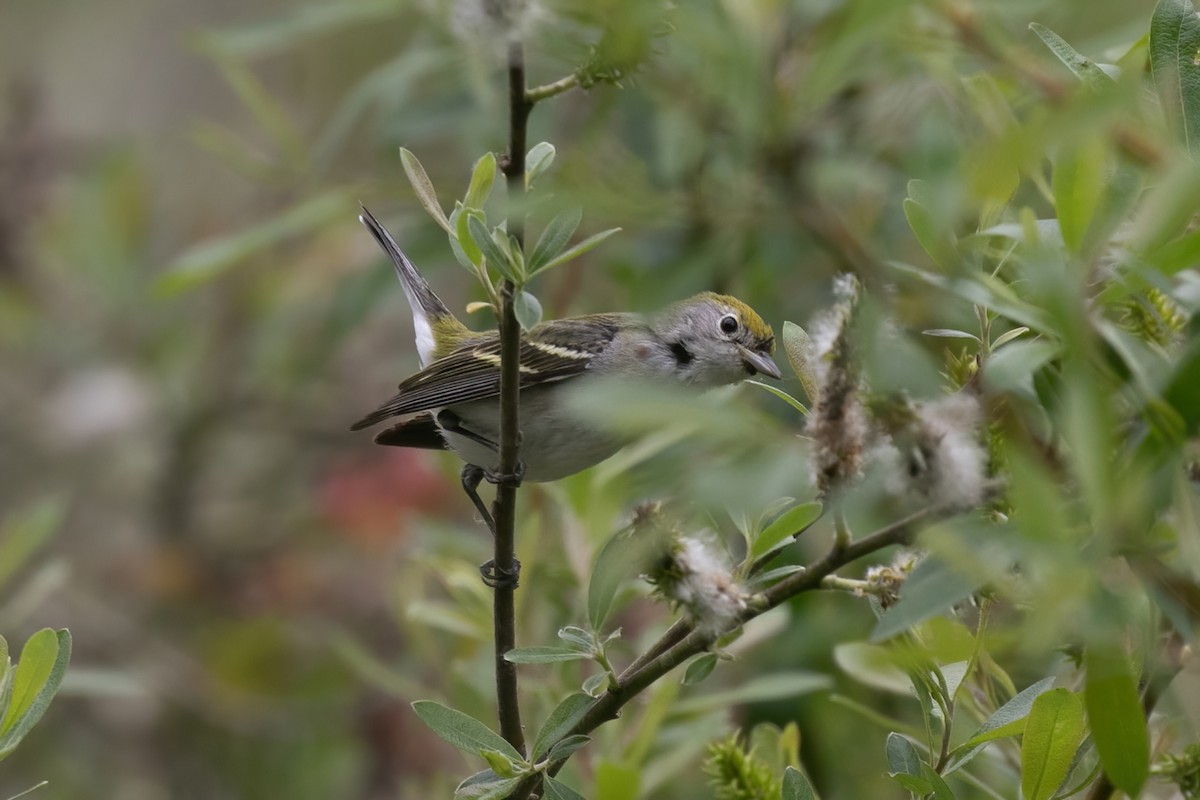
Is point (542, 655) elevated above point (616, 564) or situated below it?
below

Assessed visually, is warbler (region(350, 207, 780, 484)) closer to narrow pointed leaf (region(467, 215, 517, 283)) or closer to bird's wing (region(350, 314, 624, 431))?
bird's wing (region(350, 314, 624, 431))

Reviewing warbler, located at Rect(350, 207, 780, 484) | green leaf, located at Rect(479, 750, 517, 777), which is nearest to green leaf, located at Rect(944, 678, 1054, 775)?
green leaf, located at Rect(479, 750, 517, 777)

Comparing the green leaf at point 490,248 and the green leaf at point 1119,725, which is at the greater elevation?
the green leaf at point 490,248

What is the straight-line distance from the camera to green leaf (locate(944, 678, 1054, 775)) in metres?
1.43

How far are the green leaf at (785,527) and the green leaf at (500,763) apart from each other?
0.39 metres

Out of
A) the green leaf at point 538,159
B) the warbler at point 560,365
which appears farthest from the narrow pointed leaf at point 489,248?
the warbler at point 560,365

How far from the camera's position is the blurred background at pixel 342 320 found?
252 cm

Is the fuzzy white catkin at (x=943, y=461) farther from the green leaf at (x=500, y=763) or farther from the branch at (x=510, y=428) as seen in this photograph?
the green leaf at (x=500, y=763)

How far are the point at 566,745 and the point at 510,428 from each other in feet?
1.30

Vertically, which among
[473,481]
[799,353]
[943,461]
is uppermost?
[943,461]

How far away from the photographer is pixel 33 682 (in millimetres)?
1529

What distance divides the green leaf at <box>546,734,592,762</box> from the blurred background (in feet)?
1.03

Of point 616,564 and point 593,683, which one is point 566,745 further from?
point 616,564

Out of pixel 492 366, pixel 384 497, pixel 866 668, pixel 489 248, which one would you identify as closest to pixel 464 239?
pixel 489 248
